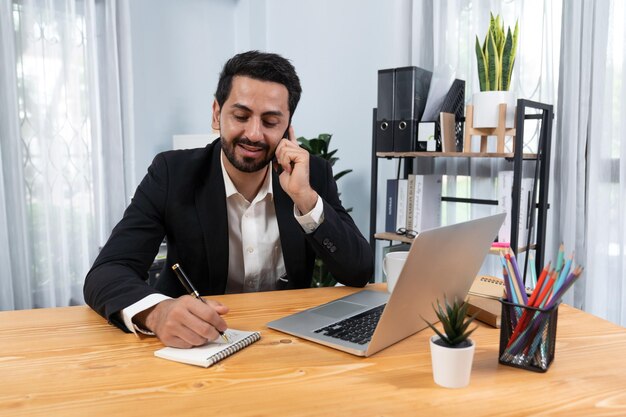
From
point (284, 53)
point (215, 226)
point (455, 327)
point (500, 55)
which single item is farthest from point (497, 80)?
point (284, 53)

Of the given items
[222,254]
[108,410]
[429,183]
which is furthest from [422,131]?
[108,410]

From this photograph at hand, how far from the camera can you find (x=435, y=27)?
265 centimetres

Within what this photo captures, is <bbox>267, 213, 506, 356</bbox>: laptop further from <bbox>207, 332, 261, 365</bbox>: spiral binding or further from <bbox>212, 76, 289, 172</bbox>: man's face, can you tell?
<bbox>212, 76, 289, 172</bbox>: man's face

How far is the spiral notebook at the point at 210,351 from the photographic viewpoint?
823mm

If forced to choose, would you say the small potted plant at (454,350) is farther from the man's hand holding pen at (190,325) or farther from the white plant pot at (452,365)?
the man's hand holding pen at (190,325)

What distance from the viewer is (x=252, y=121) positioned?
1.47 metres

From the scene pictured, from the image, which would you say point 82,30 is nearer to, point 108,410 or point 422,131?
point 422,131

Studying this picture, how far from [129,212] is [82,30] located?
84.2 inches

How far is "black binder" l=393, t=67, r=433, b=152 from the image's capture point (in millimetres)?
2379

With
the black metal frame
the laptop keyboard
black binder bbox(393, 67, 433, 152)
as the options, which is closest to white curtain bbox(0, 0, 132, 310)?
black binder bbox(393, 67, 433, 152)

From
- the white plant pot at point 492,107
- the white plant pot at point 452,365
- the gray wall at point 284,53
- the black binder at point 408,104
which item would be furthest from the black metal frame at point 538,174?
the white plant pot at point 452,365

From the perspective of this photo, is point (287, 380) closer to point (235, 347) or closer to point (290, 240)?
point (235, 347)

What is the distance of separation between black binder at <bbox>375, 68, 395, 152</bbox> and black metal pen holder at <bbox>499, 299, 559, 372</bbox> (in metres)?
1.71

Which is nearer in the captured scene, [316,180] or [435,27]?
[316,180]
